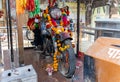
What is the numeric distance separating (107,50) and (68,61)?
1.91 metres

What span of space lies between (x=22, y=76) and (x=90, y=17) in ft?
7.63

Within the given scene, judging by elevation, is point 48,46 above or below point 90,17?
below

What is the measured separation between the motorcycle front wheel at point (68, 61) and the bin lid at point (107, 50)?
1.68 metres

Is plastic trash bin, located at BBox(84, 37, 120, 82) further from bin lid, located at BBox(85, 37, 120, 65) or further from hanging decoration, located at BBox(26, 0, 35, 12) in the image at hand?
hanging decoration, located at BBox(26, 0, 35, 12)

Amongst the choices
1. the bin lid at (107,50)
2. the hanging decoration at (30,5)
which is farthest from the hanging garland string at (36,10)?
the bin lid at (107,50)

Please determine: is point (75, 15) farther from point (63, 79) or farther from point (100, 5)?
point (63, 79)

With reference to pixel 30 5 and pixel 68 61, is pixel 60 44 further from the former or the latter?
pixel 30 5

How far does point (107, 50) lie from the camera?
1.23 metres

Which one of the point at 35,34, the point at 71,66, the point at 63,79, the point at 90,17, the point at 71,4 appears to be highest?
the point at 71,4

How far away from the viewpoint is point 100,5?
3.59 meters

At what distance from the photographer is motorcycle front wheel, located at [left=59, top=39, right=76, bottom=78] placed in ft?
10.0

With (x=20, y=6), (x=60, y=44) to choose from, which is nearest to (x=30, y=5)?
(x=20, y=6)

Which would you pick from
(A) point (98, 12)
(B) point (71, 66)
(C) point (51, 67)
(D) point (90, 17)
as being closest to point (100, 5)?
(A) point (98, 12)

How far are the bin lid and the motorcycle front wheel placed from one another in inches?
66.2
